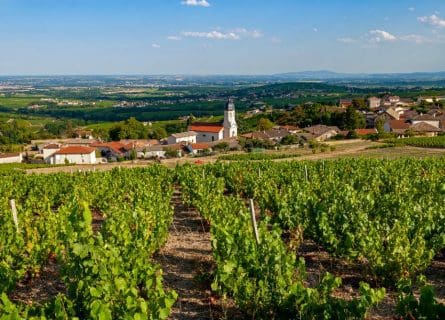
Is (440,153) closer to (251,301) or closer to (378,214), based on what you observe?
(378,214)

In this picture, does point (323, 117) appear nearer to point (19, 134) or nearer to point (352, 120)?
point (352, 120)

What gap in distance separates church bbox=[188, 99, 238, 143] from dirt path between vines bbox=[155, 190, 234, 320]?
66927 mm

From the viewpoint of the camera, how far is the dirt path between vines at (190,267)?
838 cm

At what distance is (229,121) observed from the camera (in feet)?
274

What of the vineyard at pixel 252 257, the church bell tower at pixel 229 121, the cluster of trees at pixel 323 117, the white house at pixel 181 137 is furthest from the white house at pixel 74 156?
the vineyard at pixel 252 257

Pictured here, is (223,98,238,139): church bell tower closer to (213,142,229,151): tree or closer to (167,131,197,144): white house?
(167,131,197,144): white house

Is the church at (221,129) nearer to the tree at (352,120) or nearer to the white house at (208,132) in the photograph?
the white house at (208,132)

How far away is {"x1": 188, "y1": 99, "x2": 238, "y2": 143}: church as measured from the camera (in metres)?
83.1

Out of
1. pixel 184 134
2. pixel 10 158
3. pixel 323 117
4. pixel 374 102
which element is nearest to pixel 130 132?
pixel 184 134

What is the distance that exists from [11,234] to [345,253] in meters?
6.95

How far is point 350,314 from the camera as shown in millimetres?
5906

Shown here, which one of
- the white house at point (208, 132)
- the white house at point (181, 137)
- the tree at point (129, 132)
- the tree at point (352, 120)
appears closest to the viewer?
the tree at point (352, 120)

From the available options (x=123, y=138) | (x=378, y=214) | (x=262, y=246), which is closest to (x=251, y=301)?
(x=262, y=246)

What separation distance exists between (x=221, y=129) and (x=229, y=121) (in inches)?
97.2
